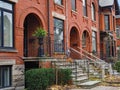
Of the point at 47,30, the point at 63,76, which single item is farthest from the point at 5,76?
the point at 47,30

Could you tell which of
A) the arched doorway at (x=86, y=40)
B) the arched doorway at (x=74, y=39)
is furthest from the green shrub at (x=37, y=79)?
the arched doorway at (x=86, y=40)

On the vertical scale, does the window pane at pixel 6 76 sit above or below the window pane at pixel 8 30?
below

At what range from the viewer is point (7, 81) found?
1723 centimetres

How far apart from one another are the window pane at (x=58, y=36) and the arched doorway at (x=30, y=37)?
219cm

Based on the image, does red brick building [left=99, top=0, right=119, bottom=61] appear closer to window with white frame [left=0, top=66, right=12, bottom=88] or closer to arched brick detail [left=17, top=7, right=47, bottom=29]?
arched brick detail [left=17, top=7, right=47, bottom=29]

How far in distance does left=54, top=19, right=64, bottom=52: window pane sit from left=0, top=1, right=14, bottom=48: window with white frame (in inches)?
227

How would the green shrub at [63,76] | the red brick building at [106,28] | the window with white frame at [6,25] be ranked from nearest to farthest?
the window with white frame at [6,25] < the green shrub at [63,76] < the red brick building at [106,28]

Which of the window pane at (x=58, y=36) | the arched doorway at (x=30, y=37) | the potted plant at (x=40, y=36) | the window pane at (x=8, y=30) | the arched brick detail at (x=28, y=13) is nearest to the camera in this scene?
the window pane at (x=8, y=30)

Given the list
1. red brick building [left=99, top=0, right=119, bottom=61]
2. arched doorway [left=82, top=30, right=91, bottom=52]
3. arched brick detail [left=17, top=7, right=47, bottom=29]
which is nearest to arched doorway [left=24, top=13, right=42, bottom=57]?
arched brick detail [left=17, top=7, right=47, bottom=29]

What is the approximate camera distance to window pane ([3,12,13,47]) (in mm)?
17375

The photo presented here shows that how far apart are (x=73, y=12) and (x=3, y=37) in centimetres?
1069

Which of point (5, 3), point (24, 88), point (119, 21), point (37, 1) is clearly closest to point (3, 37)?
point (5, 3)

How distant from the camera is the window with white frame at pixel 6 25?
17.1 m

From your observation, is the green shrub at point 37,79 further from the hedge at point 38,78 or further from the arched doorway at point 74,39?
the arched doorway at point 74,39
